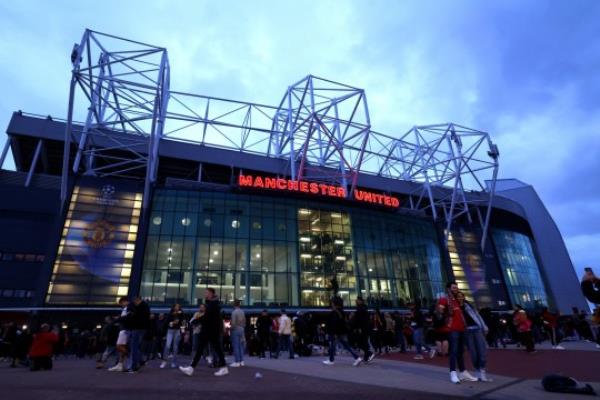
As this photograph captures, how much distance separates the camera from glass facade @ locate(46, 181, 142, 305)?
25.4 m

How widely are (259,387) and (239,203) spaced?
2638 centimetres

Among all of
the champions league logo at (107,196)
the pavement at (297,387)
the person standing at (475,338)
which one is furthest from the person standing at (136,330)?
the champions league logo at (107,196)

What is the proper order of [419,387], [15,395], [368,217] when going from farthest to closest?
[368,217], [419,387], [15,395]

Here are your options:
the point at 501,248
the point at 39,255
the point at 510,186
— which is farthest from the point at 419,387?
the point at 510,186

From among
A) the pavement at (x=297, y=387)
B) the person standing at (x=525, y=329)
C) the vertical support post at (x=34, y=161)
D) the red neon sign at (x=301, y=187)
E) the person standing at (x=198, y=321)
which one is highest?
the vertical support post at (x=34, y=161)

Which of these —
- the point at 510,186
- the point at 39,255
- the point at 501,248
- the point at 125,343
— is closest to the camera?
the point at 125,343

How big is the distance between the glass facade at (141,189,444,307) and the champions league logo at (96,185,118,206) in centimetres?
359

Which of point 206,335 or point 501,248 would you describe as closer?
point 206,335

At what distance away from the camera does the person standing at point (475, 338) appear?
22.5 ft

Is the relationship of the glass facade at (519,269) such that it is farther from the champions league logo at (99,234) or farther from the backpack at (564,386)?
the backpack at (564,386)

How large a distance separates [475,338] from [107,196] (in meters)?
31.1

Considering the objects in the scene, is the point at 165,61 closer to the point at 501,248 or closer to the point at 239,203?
the point at 239,203

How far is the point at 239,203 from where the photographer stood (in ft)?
105

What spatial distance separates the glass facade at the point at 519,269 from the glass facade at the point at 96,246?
47422mm
